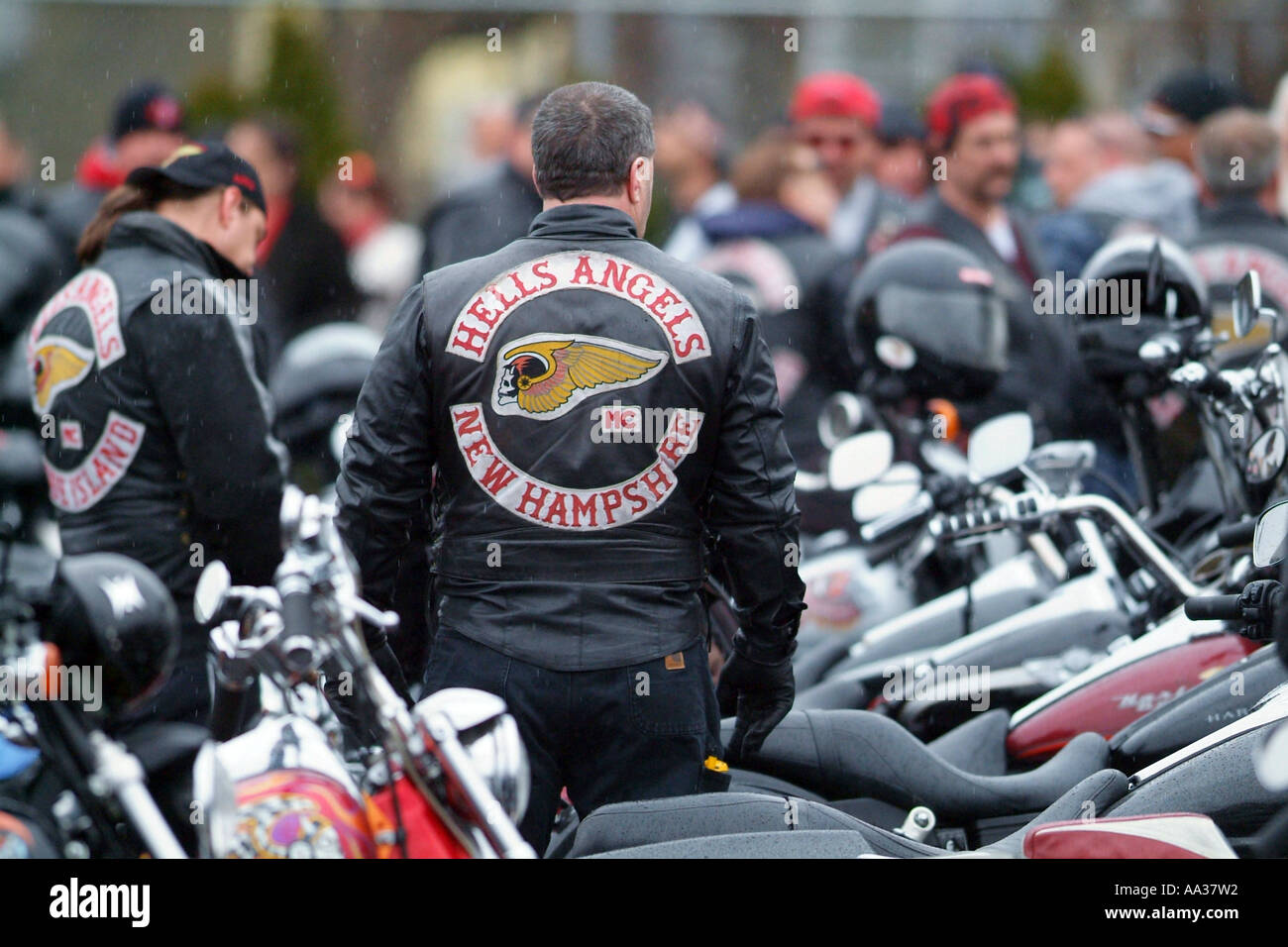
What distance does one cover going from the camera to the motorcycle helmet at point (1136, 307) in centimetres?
484

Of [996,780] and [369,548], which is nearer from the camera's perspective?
[369,548]

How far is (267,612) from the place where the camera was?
2664 mm

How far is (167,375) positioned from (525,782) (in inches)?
74.7

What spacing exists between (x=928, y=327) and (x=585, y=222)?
204 cm

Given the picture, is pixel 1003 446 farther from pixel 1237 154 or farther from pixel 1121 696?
pixel 1237 154

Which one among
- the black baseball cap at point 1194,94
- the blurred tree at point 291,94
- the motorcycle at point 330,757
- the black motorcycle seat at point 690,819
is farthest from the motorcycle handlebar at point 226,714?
the blurred tree at point 291,94

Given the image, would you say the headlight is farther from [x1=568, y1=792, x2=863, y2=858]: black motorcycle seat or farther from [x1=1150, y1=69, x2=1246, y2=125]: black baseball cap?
[x1=1150, y1=69, x2=1246, y2=125]: black baseball cap

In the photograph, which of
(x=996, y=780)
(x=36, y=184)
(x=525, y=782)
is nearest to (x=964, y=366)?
(x=996, y=780)

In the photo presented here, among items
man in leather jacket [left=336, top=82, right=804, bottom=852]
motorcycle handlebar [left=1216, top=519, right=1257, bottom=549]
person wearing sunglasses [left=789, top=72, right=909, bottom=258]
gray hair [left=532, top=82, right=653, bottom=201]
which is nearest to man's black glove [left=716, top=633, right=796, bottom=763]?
man in leather jacket [left=336, top=82, right=804, bottom=852]

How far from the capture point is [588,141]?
140 inches

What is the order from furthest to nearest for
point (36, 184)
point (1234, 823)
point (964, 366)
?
point (36, 184) < point (964, 366) < point (1234, 823)

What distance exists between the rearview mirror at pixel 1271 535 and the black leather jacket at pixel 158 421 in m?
2.27

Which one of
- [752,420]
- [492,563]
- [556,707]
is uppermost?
[752,420]

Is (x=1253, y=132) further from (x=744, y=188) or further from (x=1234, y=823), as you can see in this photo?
(x=1234, y=823)
